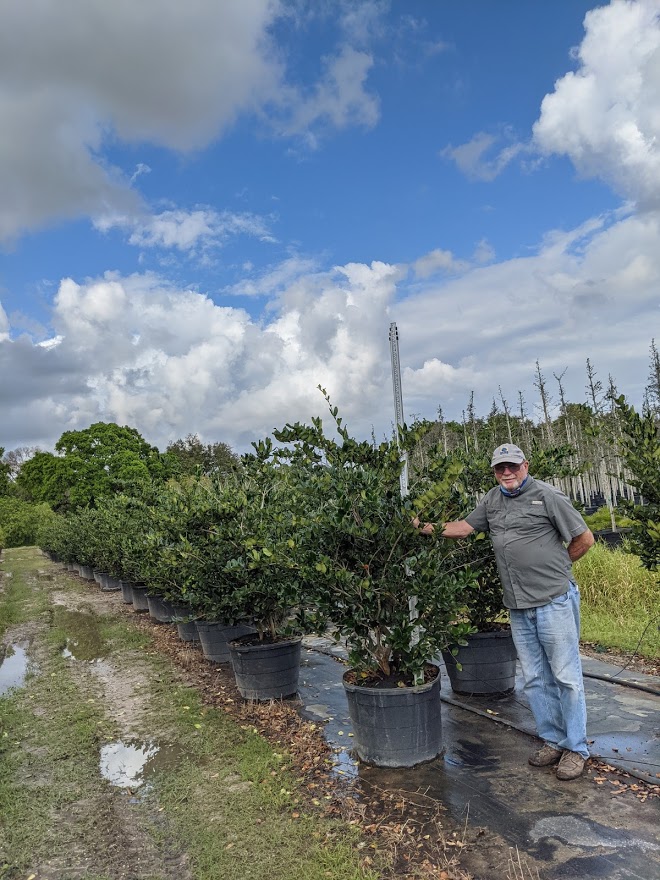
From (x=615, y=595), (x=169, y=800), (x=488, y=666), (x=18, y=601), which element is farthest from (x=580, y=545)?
(x=18, y=601)

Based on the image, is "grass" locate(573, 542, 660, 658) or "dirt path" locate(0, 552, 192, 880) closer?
"dirt path" locate(0, 552, 192, 880)

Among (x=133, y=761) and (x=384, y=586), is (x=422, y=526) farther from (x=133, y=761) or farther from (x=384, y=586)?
(x=133, y=761)

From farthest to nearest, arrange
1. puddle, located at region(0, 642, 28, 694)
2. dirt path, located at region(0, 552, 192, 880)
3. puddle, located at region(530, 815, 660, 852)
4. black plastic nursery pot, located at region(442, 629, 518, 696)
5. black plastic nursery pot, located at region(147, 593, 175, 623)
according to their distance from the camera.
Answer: black plastic nursery pot, located at region(147, 593, 175, 623) < puddle, located at region(0, 642, 28, 694) < black plastic nursery pot, located at region(442, 629, 518, 696) < dirt path, located at region(0, 552, 192, 880) < puddle, located at region(530, 815, 660, 852)

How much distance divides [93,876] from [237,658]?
2.65 m

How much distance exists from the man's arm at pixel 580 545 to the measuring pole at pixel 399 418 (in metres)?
0.98

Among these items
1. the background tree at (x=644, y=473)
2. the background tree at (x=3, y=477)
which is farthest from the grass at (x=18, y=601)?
the background tree at (x=3, y=477)

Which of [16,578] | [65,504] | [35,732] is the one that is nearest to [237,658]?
[35,732]

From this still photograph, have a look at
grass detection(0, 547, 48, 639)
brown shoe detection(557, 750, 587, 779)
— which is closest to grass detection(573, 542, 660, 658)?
brown shoe detection(557, 750, 587, 779)

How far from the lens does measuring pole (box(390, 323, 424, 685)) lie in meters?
3.99

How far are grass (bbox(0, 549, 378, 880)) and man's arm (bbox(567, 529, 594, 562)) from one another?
195cm

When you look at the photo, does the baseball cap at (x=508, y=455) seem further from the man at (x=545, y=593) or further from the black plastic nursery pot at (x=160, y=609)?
the black plastic nursery pot at (x=160, y=609)

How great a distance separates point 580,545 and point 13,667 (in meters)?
7.78

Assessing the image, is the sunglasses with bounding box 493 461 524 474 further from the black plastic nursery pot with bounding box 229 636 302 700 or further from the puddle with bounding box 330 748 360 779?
the black plastic nursery pot with bounding box 229 636 302 700

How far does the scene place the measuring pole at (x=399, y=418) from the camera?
3988 millimetres
